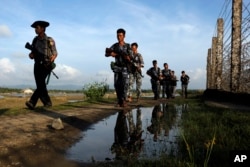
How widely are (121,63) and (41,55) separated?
117 inches

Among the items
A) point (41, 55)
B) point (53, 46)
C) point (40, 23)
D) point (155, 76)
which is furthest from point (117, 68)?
point (155, 76)

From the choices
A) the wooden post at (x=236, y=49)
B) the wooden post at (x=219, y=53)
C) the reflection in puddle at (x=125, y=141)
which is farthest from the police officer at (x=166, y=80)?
the reflection in puddle at (x=125, y=141)

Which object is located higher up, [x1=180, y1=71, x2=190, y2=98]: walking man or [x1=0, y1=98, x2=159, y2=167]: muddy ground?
[x1=180, y1=71, x2=190, y2=98]: walking man

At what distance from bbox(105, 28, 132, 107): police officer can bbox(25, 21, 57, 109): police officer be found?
90.6 inches

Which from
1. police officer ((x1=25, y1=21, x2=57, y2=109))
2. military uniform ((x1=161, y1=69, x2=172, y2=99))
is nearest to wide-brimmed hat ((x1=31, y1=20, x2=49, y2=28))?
police officer ((x1=25, y1=21, x2=57, y2=109))

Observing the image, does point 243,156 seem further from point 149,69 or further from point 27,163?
point 149,69

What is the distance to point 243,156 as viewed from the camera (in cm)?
314

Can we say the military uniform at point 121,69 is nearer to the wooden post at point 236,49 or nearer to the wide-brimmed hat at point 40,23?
the wide-brimmed hat at point 40,23

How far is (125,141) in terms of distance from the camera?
18.3 ft

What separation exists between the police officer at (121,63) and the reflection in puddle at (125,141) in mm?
4297

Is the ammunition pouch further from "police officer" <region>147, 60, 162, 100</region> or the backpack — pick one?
"police officer" <region>147, 60, 162, 100</region>

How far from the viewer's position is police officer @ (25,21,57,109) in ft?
33.0

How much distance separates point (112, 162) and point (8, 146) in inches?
63.0

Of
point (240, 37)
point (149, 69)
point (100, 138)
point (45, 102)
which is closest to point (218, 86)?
point (149, 69)
